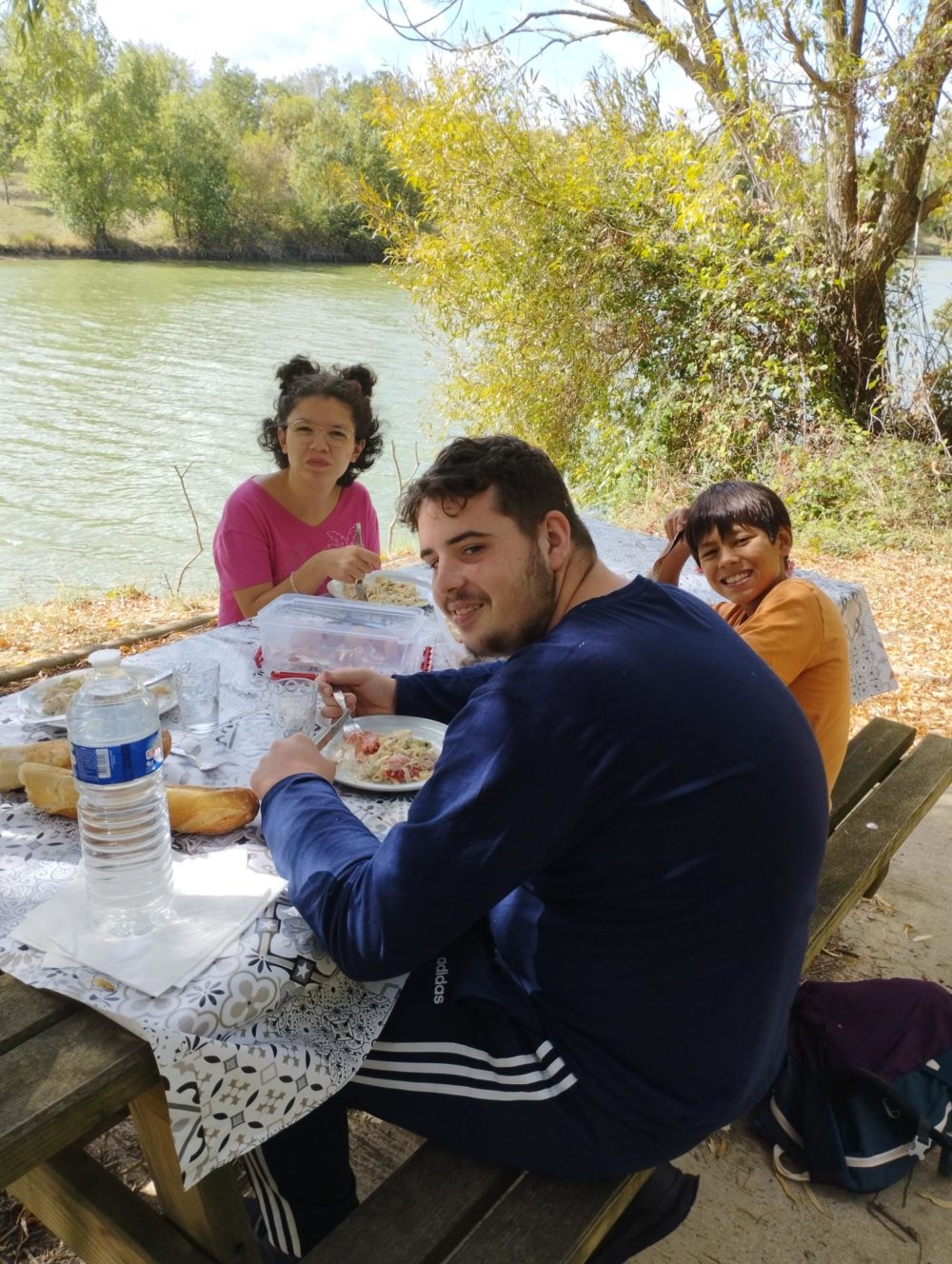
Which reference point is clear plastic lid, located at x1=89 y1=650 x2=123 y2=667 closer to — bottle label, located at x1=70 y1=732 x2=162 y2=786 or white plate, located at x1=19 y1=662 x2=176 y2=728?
bottle label, located at x1=70 y1=732 x2=162 y2=786

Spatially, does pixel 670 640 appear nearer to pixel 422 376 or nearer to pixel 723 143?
pixel 723 143

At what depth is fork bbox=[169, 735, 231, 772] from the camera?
171cm

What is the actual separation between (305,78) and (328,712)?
44.7m

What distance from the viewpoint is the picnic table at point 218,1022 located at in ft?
3.66

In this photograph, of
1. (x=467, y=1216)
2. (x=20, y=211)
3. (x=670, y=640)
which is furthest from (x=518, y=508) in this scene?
(x=20, y=211)

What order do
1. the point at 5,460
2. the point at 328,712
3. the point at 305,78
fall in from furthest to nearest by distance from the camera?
the point at 305,78 < the point at 5,460 < the point at 328,712

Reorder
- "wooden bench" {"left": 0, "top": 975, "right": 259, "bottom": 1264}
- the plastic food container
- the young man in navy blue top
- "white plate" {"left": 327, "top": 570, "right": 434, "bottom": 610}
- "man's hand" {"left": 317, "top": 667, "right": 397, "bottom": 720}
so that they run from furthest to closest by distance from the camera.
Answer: "white plate" {"left": 327, "top": 570, "right": 434, "bottom": 610} < the plastic food container < "man's hand" {"left": 317, "top": 667, "right": 397, "bottom": 720} < the young man in navy blue top < "wooden bench" {"left": 0, "top": 975, "right": 259, "bottom": 1264}

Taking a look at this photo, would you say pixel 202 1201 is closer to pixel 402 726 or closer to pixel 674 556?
pixel 402 726

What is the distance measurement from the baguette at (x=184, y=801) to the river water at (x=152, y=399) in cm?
363

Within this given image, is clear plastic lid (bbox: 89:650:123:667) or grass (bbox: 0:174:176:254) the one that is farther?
grass (bbox: 0:174:176:254)

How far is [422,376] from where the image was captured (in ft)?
47.3

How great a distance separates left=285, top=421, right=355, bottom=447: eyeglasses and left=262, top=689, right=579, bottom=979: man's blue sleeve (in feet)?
6.93

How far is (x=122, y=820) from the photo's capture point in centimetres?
128

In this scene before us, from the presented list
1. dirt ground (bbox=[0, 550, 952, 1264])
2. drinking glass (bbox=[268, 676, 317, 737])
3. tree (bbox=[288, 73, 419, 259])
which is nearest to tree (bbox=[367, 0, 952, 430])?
dirt ground (bbox=[0, 550, 952, 1264])
